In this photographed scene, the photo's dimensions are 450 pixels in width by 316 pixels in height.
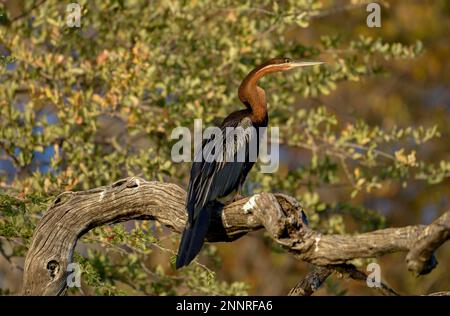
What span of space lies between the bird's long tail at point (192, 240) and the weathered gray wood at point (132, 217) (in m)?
0.13

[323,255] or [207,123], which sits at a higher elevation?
[207,123]

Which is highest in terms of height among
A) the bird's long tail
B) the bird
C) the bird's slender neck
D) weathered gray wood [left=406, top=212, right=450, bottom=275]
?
the bird's slender neck

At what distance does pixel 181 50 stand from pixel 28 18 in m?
1.24

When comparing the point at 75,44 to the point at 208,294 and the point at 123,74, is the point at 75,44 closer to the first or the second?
the point at 123,74

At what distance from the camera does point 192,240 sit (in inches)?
180

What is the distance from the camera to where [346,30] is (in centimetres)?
1459

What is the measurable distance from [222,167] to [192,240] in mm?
869

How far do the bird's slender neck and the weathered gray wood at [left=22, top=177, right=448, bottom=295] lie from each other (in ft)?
3.70

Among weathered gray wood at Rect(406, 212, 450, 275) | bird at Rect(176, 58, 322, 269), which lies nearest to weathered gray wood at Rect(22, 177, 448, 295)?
bird at Rect(176, 58, 322, 269)

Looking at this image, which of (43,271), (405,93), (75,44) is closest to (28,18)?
(75,44)

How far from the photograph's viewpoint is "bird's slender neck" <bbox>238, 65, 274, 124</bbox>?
5797 millimetres

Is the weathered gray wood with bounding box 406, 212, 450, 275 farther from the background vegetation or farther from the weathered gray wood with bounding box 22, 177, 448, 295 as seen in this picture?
the background vegetation

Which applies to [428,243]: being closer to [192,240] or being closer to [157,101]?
[192,240]

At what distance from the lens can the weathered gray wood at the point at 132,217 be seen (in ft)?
13.6
